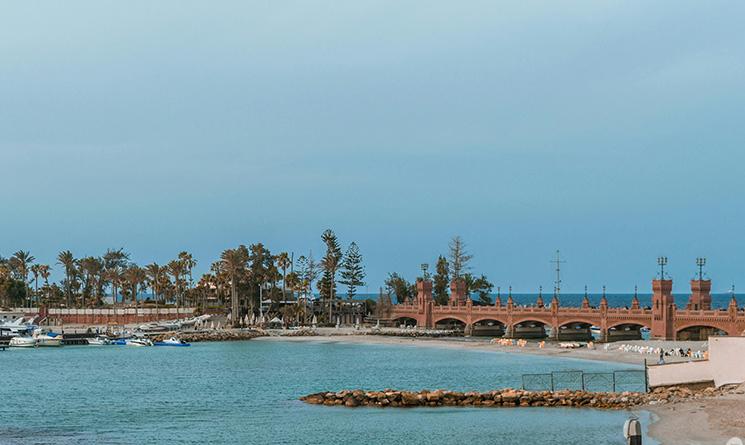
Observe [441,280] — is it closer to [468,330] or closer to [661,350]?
[468,330]

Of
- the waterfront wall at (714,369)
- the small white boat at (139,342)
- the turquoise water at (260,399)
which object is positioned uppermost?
the waterfront wall at (714,369)

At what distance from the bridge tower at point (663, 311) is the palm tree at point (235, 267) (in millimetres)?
74326

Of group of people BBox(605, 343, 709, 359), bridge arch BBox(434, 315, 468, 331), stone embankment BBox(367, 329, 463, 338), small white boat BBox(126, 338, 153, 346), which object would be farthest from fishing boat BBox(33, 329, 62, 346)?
group of people BBox(605, 343, 709, 359)

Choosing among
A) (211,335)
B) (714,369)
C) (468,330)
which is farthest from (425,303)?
(714,369)

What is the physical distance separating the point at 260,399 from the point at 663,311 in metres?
57.8

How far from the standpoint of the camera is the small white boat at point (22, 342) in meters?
139

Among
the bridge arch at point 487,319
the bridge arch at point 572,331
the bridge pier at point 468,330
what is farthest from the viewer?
the bridge pier at point 468,330

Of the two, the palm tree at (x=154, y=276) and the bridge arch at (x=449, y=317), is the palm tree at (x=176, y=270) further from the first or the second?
the bridge arch at (x=449, y=317)

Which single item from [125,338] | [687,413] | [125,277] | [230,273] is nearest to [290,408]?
[687,413]

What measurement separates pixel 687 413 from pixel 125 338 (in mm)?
106990

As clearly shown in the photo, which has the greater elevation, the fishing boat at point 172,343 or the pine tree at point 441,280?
the pine tree at point 441,280

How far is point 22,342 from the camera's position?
457ft

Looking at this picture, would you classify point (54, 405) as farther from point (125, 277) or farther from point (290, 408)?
point (125, 277)

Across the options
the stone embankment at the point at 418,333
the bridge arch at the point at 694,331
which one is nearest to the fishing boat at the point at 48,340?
the stone embankment at the point at 418,333
